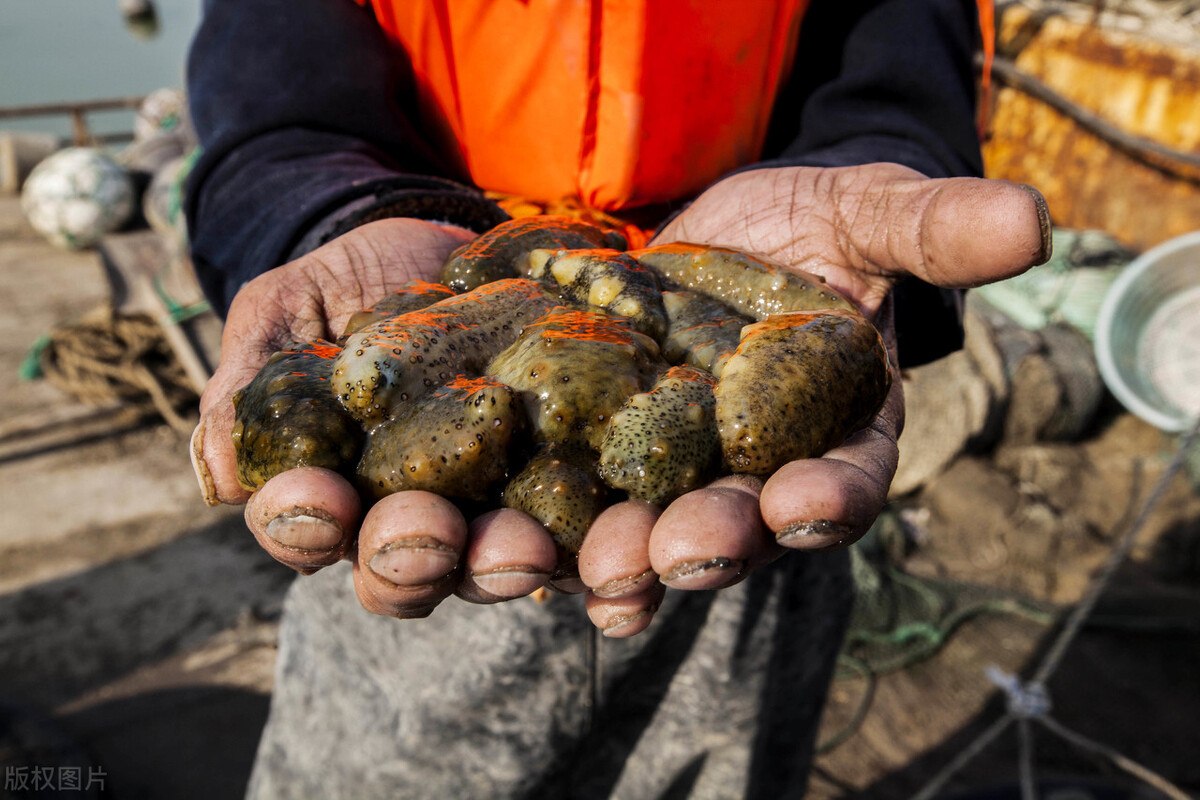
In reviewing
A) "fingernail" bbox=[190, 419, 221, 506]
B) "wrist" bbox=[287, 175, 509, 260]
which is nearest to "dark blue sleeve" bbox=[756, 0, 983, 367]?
"wrist" bbox=[287, 175, 509, 260]

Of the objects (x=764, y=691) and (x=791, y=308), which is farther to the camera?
(x=764, y=691)

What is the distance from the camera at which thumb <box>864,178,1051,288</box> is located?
64.7 inches

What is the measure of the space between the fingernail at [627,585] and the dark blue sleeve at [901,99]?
1349mm

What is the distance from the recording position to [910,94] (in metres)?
2.61

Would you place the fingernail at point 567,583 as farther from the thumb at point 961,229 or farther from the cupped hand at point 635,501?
the thumb at point 961,229

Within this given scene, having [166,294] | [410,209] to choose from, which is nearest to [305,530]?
[410,209]

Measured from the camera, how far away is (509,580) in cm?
144

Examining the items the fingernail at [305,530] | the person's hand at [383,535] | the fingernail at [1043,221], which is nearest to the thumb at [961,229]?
the fingernail at [1043,221]

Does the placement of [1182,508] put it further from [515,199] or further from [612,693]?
[515,199]

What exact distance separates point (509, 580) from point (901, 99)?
84.1 inches

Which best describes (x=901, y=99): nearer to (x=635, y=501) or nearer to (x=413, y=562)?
(x=635, y=501)

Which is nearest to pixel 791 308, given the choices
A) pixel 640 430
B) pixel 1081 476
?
pixel 640 430

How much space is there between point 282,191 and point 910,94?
202 cm

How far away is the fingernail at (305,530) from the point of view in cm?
141
